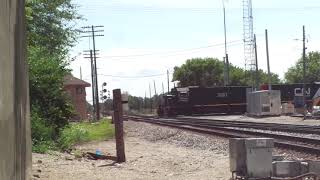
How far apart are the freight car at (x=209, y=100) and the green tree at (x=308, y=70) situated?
59.3 metres

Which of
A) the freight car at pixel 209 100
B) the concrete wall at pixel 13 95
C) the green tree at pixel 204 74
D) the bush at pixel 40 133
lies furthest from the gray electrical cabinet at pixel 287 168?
the green tree at pixel 204 74

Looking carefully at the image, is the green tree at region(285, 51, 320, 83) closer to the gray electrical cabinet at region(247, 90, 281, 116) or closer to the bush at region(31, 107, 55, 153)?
the gray electrical cabinet at region(247, 90, 281, 116)

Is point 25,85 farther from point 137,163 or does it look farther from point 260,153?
point 137,163

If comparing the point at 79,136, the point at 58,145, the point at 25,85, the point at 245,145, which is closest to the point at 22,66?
the point at 25,85

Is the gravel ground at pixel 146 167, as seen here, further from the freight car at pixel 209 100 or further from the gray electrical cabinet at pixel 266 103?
the freight car at pixel 209 100

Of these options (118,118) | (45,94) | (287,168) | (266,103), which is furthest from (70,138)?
(266,103)

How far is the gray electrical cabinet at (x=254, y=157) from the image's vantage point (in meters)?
9.83

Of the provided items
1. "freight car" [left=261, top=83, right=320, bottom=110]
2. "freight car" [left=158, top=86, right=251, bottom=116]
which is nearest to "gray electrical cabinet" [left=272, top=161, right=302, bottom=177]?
"freight car" [left=261, top=83, right=320, bottom=110]

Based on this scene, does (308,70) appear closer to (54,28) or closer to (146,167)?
(54,28)

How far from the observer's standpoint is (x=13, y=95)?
20.7 feet

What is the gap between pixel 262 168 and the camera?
9836 millimetres

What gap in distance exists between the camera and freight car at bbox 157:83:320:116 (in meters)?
63.1

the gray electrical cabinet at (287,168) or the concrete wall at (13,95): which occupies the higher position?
the concrete wall at (13,95)

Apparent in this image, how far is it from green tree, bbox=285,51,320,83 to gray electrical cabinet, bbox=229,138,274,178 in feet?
377
